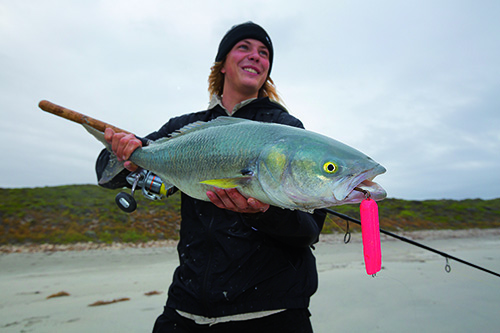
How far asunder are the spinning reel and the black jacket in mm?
563

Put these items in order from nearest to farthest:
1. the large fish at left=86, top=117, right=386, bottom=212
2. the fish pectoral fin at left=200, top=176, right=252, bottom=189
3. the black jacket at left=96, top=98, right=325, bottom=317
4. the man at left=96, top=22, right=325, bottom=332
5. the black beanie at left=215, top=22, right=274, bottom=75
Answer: the large fish at left=86, top=117, right=386, bottom=212 → the fish pectoral fin at left=200, top=176, right=252, bottom=189 → the man at left=96, top=22, right=325, bottom=332 → the black jacket at left=96, top=98, right=325, bottom=317 → the black beanie at left=215, top=22, right=274, bottom=75

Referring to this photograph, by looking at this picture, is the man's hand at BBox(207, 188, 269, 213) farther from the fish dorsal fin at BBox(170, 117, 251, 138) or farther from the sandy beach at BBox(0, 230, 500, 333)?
the sandy beach at BBox(0, 230, 500, 333)

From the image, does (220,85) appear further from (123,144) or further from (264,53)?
(123,144)

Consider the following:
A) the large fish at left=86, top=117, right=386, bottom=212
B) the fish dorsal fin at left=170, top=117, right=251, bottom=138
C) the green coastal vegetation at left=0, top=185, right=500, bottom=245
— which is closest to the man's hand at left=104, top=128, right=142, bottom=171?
the fish dorsal fin at left=170, top=117, right=251, bottom=138

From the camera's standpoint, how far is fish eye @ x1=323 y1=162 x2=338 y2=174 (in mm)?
1758

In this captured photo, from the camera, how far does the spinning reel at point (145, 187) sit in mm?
3020

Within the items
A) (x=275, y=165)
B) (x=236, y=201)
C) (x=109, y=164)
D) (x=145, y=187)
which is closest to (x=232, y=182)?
(x=236, y=201)

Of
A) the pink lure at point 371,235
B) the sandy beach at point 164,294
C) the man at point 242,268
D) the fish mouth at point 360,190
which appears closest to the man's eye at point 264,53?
the man at point 242,268

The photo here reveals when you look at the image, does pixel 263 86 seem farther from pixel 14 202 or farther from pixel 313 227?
pixel 14 202

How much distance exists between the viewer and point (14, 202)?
14.9m

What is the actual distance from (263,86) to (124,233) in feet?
37.7

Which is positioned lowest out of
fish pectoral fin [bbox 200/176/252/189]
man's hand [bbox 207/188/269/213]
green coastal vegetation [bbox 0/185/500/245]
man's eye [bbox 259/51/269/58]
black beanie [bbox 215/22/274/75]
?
green coastal vegetation [bbox 0/185/500/245]

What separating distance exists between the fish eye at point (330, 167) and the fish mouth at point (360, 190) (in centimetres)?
11

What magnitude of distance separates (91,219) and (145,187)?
41.4 ft
